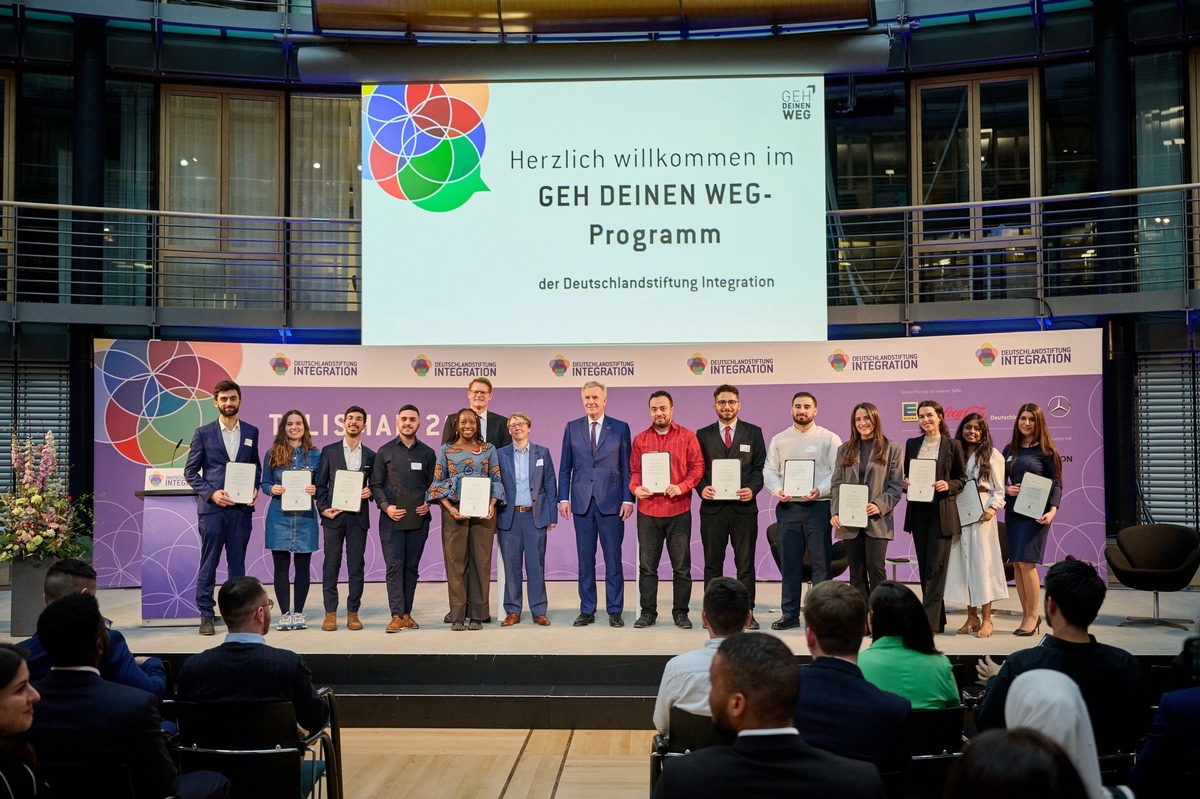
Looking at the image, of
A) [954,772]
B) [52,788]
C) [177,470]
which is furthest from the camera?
[177,470]

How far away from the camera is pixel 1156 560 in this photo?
7535 mm

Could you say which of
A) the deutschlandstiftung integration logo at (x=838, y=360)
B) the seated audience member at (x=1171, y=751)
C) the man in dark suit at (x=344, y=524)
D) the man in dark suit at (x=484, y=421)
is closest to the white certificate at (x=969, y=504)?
the deutschlandstiftung integration logo at (x=838, y=360)

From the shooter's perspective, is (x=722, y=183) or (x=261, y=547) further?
Result: (x=261, y=547)

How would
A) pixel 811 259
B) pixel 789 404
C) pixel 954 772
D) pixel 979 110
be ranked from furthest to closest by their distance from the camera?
pixel 979 110 → pixel 789 404 → pixel 811 259 → pixel 954 772

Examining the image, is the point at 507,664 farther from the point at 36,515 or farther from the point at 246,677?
the point at 36,515

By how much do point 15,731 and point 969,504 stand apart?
593 cm

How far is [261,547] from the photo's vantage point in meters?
9.72

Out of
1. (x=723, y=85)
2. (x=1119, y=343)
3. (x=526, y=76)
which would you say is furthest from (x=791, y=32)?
(x=1119, y=343)

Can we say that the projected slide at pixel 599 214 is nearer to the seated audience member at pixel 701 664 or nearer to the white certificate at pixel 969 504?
the white certificate at pixel 969 504

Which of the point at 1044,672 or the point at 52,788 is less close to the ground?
the point at 1044,672

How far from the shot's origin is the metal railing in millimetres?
9805

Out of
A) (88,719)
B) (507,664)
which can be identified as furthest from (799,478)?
(88,719)

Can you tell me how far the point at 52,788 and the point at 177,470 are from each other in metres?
5.17

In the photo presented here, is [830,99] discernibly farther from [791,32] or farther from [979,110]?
[791,32]
